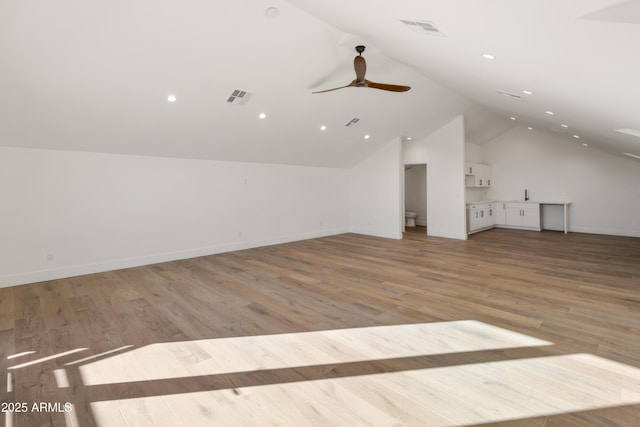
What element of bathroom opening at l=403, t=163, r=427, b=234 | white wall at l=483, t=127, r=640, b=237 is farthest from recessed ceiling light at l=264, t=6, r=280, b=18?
white wall at l=483, t=127, r=640, b=237

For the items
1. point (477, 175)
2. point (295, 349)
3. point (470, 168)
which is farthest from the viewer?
point (477, 175)

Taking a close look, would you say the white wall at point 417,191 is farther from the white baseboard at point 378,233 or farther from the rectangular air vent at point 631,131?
the rectangular air vent at point 631,131

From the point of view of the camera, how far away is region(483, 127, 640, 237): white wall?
7.63 meters

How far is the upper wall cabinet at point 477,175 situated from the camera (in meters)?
8.48

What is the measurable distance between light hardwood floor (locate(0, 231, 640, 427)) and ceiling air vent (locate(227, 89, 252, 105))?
2737mm

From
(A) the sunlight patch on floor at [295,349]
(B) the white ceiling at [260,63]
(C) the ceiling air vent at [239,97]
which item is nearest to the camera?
(B) the white ceiling at [260,63]

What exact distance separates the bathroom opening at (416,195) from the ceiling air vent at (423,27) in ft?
24.4

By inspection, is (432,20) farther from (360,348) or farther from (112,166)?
(112,166)

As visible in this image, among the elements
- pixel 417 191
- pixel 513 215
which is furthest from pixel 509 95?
pixel 417 191

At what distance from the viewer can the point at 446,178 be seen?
308 inches

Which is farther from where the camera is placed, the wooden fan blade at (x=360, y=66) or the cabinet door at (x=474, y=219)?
the cabinet door at (x=474, y=219)

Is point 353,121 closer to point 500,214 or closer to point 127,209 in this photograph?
point 127,209

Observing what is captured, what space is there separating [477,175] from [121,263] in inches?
363

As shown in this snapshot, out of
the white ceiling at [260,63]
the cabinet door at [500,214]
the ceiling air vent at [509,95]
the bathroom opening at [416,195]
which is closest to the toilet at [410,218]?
the bathroom opening at [416,195]
